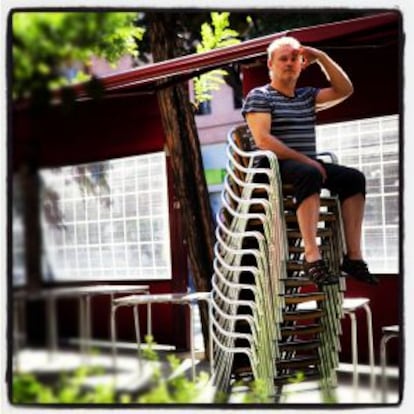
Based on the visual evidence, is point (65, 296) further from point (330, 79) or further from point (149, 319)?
point (330, 79)

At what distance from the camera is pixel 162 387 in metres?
6.07

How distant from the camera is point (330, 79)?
6.41 meters

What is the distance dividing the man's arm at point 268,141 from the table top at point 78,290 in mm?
1111

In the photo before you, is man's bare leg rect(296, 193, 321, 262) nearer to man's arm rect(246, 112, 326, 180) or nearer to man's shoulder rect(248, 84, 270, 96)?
man's arm rect(246, 112, 326, 180)

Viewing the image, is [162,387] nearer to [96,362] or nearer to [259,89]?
[96,362]

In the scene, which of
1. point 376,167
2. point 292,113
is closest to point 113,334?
point 292,113

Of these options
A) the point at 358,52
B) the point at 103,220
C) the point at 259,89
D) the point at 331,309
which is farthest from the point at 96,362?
the point at 358,52

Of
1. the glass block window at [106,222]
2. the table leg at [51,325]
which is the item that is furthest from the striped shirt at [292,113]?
the table leg at [51,325]

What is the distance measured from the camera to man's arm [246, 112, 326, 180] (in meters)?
6.34

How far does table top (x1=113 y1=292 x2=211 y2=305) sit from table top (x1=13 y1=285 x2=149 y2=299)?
46mm

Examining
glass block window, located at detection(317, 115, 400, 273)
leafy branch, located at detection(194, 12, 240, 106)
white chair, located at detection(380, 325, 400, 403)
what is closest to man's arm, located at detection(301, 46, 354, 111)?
glass block window, located at detection(317, 115, 400, 273)

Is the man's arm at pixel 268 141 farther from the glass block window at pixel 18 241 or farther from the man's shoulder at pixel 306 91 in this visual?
the glass block window at pixel 18 241

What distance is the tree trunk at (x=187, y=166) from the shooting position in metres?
6.81
